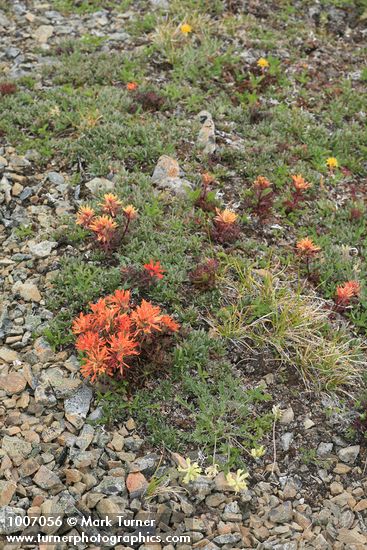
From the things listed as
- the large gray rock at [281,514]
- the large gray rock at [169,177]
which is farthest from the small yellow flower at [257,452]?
the large gray rock at [169,177]

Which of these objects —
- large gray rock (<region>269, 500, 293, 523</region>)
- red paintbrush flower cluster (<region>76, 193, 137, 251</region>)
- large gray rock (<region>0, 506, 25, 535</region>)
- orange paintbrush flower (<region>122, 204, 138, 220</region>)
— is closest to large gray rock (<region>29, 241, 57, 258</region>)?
red paintbrush flower cluster (<region>76, 193, 137, 251</region>)

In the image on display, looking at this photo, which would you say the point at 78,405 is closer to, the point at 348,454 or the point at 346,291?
the point at 348,454

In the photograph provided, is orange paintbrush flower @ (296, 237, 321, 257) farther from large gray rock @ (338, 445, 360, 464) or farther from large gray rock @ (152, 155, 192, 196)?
large gray rock @ (338, 445, 360, 464)

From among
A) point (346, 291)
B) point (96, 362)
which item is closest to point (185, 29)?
point (346, 291)

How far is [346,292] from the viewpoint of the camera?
221 inches

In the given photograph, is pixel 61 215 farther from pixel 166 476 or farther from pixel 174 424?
pixel 166 476

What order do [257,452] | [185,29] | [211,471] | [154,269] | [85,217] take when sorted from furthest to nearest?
[185,29] → [85,217] → [154,269] → [257,452] → [211,471]

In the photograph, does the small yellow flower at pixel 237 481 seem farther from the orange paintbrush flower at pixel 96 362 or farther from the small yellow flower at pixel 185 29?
the small yellow flower at pixel 185 29

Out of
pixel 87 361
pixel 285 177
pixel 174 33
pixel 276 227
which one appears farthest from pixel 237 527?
pixel 174 33

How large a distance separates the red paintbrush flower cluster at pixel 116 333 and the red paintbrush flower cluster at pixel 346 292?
165 cm

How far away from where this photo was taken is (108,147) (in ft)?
23.6

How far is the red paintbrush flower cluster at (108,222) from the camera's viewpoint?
576 cm

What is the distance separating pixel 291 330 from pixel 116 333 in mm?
1683

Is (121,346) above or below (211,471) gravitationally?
above
